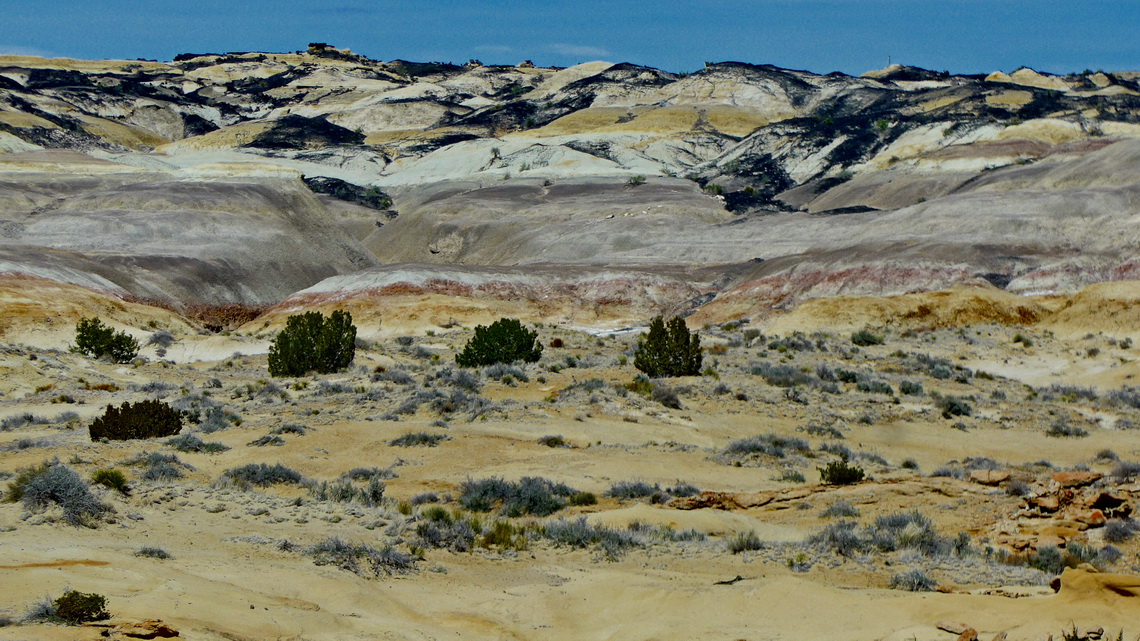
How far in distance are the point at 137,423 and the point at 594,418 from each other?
28.3 feet

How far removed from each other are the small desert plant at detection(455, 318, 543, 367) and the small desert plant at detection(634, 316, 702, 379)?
338cm

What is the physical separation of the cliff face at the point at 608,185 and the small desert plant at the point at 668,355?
2910cm

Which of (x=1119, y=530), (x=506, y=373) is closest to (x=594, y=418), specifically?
(x=506, y=373)

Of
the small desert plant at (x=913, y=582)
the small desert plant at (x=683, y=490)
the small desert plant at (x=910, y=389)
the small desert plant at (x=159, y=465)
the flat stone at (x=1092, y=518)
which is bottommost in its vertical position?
the small desert plant at (x=913, y=582)

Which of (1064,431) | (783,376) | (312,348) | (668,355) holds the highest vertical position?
(312,348)

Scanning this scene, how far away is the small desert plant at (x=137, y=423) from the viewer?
20422 millimetres

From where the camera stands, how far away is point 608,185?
110750 mm

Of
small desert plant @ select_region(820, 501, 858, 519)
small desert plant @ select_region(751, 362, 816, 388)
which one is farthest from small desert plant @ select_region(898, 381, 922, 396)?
small desert plant @ select_region(820, 501, 858, 519)

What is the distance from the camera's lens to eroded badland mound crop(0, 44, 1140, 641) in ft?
34.6

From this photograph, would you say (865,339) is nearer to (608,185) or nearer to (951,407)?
(951,407)

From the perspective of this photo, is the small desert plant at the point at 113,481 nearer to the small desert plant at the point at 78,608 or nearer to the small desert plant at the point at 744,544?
the small desert plant at the point at 78,608

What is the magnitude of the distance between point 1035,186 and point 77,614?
Result: 3236 inches

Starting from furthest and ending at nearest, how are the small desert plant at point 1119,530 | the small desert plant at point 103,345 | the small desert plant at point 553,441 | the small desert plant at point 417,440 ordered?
the small desert plant at point 103,345
the small desert plant at point 553,441
the small desert plant at point 417,440
the small desert plant at point 1119,530

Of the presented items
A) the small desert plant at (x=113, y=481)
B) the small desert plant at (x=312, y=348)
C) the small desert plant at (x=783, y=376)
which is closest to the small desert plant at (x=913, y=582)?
the small desert plant at (x=113, y=481)
